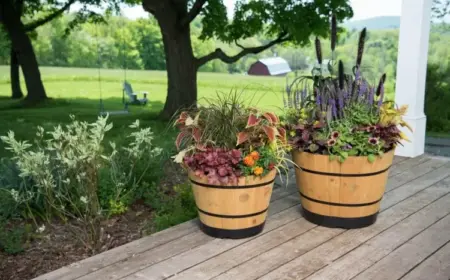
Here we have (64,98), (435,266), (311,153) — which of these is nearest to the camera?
(435,266)

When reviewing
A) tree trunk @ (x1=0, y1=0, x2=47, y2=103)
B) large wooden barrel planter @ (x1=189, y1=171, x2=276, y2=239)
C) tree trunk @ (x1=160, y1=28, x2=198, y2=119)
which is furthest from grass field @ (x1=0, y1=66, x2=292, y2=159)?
large wooden barrel planter @ (x1=189, y1=171, x2=276, y2=239)

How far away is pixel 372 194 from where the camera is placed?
2420mm

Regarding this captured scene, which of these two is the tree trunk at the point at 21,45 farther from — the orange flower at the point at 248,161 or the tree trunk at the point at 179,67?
the orange flower at the point at 248,161

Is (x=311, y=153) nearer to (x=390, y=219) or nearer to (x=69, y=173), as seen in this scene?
(x=390, y=219)

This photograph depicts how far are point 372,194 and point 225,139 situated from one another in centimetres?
81

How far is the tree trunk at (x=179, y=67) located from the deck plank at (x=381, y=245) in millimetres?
5543

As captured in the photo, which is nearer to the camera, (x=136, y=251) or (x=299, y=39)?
(x=136, y=251)

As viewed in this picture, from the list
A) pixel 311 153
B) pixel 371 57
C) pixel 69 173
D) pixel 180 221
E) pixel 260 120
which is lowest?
pixel 180 221

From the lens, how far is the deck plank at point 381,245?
1961 mm

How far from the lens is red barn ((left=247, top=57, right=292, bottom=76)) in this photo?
28.4ft

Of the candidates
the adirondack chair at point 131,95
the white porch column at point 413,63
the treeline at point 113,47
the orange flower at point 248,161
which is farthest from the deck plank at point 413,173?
the adirondack chair at point 131,95

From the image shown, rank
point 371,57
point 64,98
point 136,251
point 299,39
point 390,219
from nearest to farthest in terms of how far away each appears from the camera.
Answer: point 136,251 < point 390,219 < point 371,57 < point 299,39 < point 64,98

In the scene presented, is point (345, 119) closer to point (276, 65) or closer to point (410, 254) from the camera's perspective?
point (410, 254)

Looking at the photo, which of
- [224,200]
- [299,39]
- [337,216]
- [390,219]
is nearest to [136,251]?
[224,200]
